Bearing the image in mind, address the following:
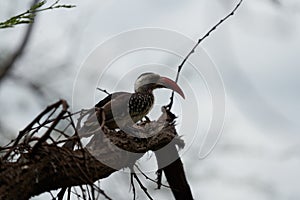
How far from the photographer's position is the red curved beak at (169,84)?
7.36 ft

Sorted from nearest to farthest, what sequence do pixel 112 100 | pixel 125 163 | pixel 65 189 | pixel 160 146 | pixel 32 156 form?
pixel 32 156, pixel 65 189, pixel 125 163, pixel 160 146, pixel 112 100

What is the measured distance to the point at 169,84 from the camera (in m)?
2.45

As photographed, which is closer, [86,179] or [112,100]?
[86,179]

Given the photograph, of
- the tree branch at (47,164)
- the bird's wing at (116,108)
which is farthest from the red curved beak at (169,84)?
the tree branch at (47,164)

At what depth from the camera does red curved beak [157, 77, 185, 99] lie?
2.24 metres

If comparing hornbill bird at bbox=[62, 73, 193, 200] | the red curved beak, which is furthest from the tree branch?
the red curved beak

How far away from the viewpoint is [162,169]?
6.68ft

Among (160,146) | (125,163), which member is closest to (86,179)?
(125,163)

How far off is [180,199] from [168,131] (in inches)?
8.1

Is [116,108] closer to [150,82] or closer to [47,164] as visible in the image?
[150,82]

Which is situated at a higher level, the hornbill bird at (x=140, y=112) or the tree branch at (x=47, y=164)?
the hornbill bird at (x=140, y=112)

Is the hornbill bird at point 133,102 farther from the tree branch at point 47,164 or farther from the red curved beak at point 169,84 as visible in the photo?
the tree branch at point 47,164

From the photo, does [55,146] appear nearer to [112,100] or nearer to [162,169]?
[162,169]

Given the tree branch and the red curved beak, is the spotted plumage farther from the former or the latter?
the tree branch
